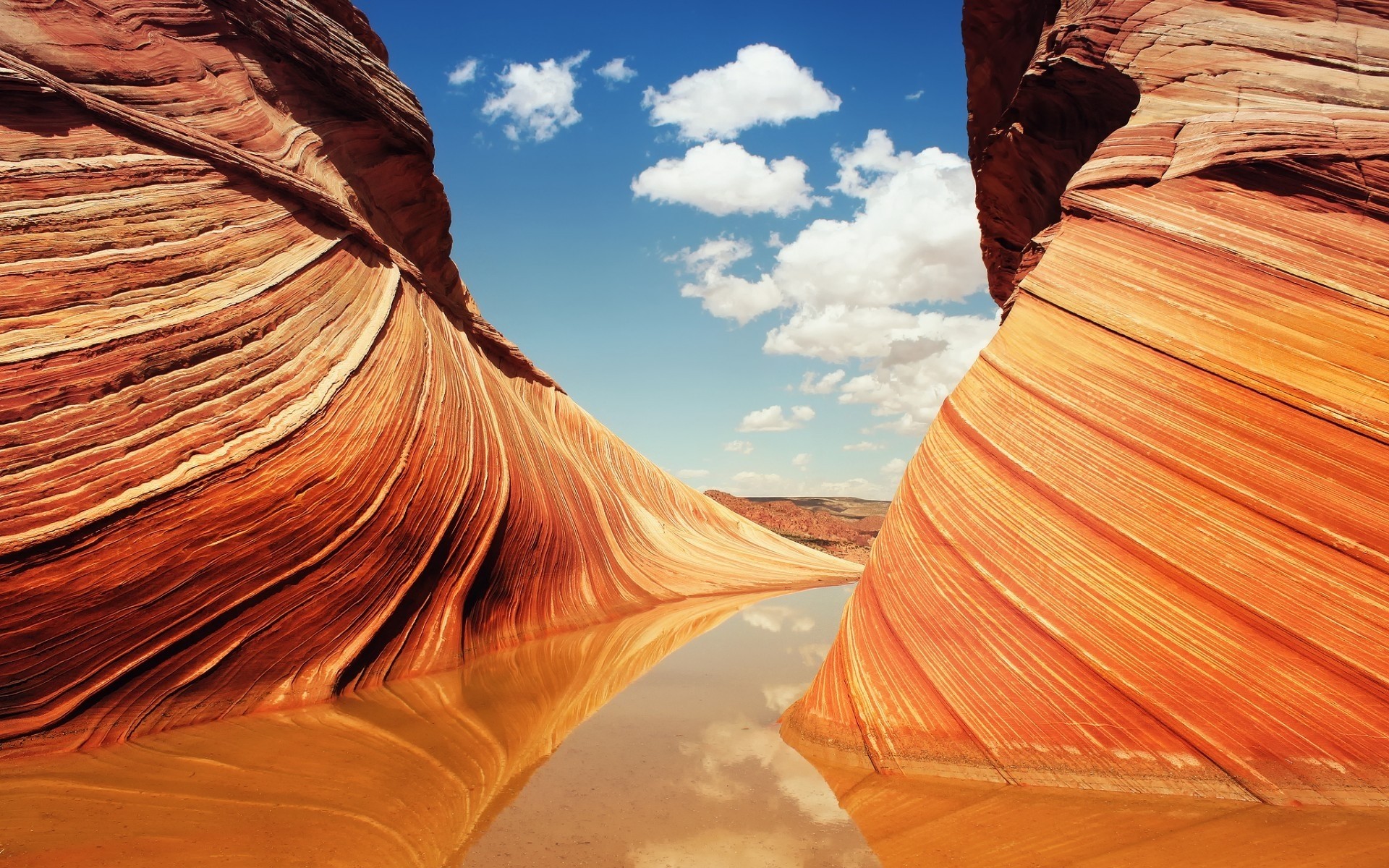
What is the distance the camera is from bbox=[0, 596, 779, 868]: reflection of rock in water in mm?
2387

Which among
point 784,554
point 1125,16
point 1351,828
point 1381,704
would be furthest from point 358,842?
point 784,554

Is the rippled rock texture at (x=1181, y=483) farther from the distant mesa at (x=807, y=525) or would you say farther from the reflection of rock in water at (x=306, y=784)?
the distant mesa at (x=807, y=525)

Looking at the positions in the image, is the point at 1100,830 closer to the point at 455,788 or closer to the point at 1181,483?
the point at 1181,483

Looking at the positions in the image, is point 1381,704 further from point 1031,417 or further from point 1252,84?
point 1252,84

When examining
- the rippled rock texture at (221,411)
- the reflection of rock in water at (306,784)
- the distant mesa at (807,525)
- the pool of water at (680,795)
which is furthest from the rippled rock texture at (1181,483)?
the distant mesa at (807,525)

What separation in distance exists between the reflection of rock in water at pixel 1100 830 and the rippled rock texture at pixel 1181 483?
105 millimetres

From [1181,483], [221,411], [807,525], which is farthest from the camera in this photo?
[807,525]

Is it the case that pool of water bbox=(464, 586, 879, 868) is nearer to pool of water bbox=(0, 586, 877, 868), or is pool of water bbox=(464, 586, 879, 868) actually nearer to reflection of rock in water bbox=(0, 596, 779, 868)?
pool of water bbox=(0, 586, 877, 868)

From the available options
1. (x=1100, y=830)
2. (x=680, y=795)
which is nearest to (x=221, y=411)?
(x=680, y=795)

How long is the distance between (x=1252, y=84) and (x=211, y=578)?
6200 mm

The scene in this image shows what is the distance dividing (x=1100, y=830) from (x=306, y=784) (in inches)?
114

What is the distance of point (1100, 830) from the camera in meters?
2.47

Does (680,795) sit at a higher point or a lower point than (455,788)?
lower

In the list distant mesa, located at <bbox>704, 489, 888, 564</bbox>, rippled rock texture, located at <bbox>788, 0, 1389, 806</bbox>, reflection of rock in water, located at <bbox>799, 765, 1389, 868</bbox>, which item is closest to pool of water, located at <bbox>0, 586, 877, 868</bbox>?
reflection of rock in water, located at <bbox>799, 765, 1389, 868</bbox>
